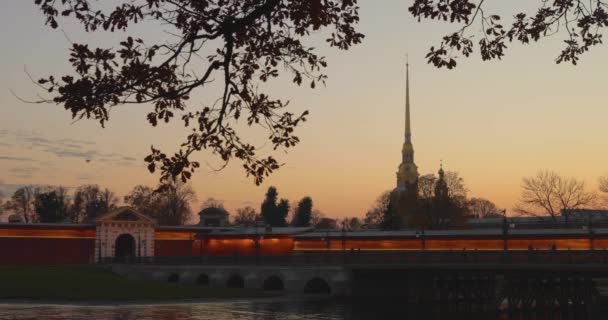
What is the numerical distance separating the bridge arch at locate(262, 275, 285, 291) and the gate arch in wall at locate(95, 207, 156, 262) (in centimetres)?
2519

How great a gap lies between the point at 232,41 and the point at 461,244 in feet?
209

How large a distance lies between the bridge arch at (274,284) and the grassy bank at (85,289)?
19.4ft

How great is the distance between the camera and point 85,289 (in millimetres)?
61625

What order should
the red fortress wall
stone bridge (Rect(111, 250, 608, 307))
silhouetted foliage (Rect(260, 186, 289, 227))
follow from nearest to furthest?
stone bridge (Rect(111, 250, 608, 307)), the red fortress wall, silhouetted foliage (Rect(260, 186, 289, 227))

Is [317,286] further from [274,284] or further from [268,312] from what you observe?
[268,312]

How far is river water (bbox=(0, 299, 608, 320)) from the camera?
47219 millimetres

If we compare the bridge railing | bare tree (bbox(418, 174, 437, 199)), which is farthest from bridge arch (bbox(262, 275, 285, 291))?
bare tree (bbox(418, 174, 437, 199))

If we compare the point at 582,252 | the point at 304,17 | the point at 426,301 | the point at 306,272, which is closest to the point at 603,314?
the point at 582,252

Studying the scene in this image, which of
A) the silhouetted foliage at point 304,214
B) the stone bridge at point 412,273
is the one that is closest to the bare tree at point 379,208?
the silhouetted foliage at point 304,214

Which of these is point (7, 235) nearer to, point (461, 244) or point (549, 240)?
point (461, 244)

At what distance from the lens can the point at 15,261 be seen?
8781 centimetres

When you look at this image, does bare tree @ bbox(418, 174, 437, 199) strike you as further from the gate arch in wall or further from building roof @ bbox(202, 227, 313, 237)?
the gate arch in wall

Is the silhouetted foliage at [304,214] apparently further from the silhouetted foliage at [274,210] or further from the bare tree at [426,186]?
the bare tree at [426,186]

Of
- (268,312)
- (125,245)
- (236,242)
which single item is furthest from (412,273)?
(125,245)
